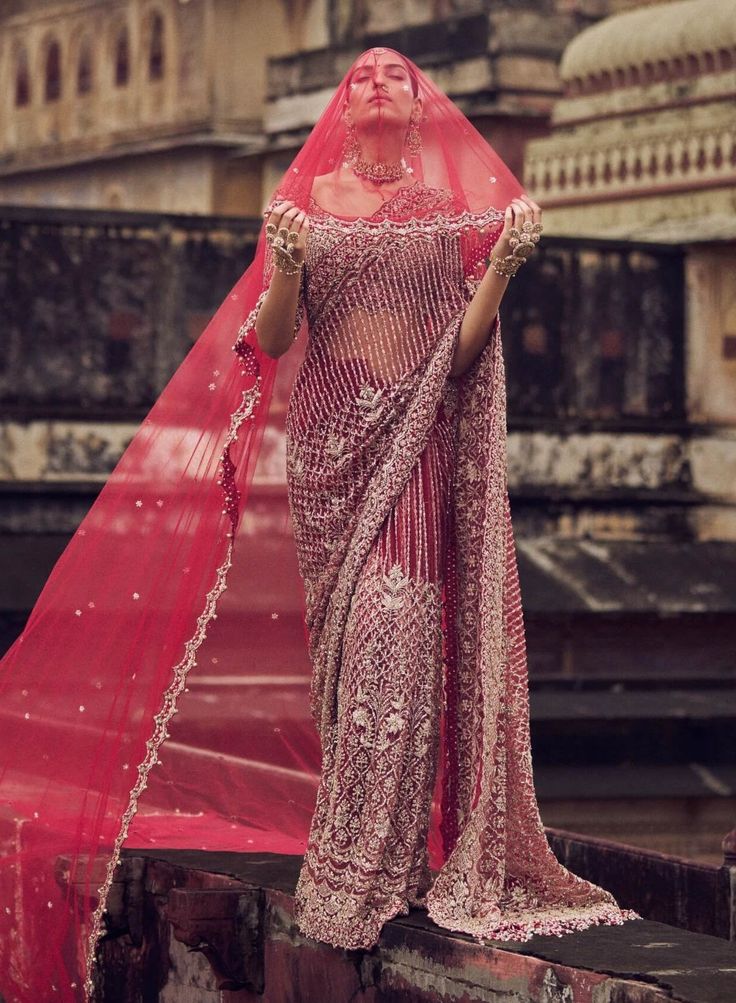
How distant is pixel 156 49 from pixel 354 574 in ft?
50.1

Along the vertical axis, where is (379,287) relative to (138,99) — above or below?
below

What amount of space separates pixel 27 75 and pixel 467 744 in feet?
58.1

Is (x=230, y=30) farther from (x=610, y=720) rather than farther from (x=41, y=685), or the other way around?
(x=41, y=685)

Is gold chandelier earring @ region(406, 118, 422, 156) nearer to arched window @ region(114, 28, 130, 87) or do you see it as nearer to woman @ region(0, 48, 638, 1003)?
woman @ region(0, 48, 638, 1003)

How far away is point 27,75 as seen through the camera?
21516 mm

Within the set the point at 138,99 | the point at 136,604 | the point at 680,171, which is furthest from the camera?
the point at 138,99

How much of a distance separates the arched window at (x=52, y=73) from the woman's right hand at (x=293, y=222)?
1689cm

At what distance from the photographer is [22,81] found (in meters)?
21.6

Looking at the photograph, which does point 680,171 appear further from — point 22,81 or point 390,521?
point 22,81

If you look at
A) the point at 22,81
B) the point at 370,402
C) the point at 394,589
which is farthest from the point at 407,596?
the point at 22,81

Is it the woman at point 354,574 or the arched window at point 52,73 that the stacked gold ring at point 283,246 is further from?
the arched window at point 52,73

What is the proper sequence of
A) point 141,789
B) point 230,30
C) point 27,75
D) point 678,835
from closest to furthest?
point 141,789, point 678,835, point 230,30, point 27,75

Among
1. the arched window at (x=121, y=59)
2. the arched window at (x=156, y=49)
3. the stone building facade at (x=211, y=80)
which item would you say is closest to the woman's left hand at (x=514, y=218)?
the stone building facade at (x=211, y=80)

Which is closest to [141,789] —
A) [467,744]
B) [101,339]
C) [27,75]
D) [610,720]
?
[467,744]
